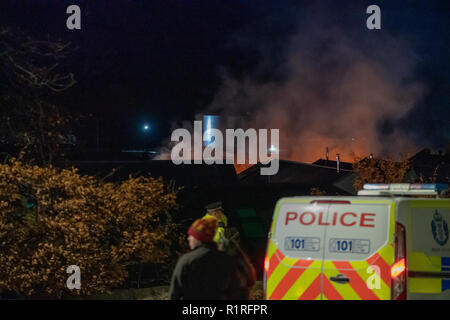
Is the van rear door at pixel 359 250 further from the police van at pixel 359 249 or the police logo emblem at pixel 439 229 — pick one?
the police logo emblem at pixel 439 229

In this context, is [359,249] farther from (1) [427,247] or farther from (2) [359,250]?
(1) [427,247]

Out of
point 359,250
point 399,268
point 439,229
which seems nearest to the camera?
point 399,268

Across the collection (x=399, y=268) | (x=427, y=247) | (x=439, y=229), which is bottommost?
(x=399, y=268)

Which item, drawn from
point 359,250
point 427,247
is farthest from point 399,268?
point 427,247

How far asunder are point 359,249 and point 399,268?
50cm

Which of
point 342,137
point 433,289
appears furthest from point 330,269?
point 342,137

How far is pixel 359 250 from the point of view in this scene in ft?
25.4

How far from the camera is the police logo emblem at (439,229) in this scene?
8.29 metres

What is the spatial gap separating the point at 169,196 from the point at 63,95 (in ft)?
10.6

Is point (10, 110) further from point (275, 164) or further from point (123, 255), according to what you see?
point (275, 164)

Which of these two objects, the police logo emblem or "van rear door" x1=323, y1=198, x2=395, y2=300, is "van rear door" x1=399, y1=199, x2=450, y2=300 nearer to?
the police logo emblem

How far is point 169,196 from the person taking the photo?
1317 centimetres

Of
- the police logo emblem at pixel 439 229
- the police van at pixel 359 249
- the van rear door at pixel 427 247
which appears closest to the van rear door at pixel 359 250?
the police van at pixel 359 249

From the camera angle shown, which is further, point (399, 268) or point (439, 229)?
point (439, 229)
